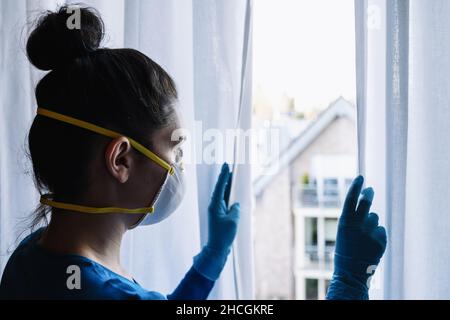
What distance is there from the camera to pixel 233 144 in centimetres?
93

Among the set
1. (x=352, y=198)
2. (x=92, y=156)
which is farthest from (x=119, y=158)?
(x=352, y=198)

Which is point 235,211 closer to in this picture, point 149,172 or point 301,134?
point 149,172

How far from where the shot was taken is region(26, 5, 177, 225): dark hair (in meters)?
0.74

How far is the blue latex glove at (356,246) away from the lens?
79 cm

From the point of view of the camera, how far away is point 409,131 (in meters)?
0.88

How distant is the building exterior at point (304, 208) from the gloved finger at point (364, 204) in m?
0.30

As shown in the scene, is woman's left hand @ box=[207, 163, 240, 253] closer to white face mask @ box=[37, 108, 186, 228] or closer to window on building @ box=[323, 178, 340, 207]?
white face mask @ box=[37, 108, 186, 228]

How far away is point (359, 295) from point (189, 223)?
0.36 metres

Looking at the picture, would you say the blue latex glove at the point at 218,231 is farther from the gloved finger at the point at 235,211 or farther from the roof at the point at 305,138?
the roof at the point at 305,138

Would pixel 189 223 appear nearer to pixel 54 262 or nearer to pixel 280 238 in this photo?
pixel 54 262

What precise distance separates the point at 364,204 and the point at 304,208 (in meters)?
0.46

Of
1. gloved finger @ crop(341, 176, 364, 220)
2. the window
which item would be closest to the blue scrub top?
gloved finger @ crop(341, 176, 364, 220)

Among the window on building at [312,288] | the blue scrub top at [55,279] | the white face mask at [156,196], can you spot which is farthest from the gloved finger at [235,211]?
the window on building at [312,288]

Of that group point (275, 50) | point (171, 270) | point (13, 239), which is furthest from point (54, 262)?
point (275, 50)
